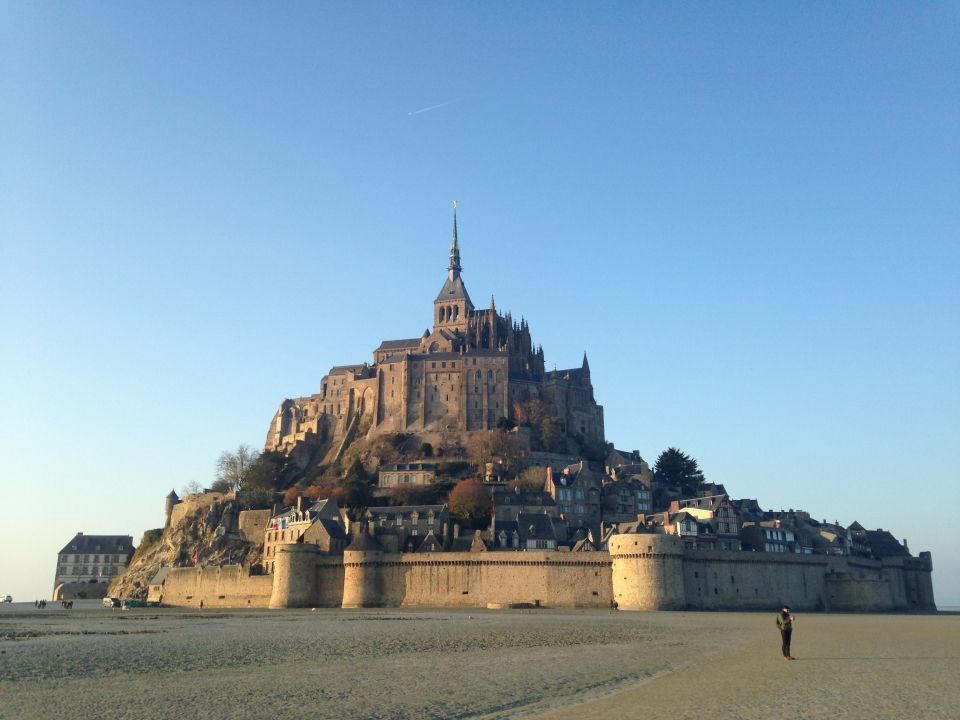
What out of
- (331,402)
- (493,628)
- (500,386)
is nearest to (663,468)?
(500,386)

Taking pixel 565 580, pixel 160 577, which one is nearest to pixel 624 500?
pixel 565 580

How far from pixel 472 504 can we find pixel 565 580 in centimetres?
1719

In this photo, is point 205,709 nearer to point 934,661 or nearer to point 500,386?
point 934,661

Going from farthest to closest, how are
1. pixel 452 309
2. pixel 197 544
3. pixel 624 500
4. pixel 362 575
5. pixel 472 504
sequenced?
pixel 452 309, pixel 624 500, pixel 197 544, pixel 472 504, pixel 362 575

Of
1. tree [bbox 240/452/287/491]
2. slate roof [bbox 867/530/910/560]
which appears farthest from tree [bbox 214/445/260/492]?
slate roof [bbox 867/530/910/560]

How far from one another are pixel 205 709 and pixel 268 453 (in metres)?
79.9

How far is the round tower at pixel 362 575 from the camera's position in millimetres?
62094

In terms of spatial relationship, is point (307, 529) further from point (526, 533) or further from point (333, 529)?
point (526, 533)

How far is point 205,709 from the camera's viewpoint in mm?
17359

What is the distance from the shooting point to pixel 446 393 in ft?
329

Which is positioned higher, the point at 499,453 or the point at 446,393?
the point at 446,393

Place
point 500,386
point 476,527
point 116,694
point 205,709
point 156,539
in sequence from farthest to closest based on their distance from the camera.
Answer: point 500,386 < point 156,539 < point 476,527 < point 116,694 < point 205,709

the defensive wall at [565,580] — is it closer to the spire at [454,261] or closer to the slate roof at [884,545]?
the slate roof at [884,545]

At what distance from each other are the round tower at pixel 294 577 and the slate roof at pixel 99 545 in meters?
41.1
